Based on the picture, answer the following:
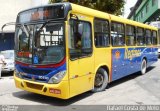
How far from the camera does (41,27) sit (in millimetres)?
8133

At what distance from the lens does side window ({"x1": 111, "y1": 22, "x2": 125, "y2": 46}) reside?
34.4 feet

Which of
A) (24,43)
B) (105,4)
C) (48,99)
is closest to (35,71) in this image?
(24,43)

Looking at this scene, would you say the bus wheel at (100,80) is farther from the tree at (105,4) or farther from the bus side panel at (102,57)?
the tree at (105,4)

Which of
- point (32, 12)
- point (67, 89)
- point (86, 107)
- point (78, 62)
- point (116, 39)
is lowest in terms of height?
point (86, 107)

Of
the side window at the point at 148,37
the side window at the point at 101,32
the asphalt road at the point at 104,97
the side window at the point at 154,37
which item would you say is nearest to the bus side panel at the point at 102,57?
the side window at the point at 101,32

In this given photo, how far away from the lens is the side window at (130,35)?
11875 millimetres

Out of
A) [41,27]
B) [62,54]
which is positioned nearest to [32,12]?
[41,27]

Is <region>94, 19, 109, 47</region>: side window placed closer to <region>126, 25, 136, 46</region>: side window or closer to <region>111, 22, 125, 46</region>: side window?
<region>111, 22, 125, 46</region>: side window

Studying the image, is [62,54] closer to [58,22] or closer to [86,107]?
[58,22]

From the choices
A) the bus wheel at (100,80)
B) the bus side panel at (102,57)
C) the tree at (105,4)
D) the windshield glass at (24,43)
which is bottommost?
the bus wheel at (100,80)

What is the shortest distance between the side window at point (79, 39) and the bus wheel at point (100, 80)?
1.18 meters

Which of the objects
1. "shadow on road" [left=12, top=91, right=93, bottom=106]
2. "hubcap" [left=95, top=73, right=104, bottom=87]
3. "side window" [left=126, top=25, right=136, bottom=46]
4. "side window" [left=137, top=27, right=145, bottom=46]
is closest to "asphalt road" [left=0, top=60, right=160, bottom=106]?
"shadow on road" [left=12, top=91, right=93, bottom=106]

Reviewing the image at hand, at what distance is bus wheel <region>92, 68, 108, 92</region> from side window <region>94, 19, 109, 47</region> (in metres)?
0.93

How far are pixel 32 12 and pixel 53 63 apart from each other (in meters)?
1.86
